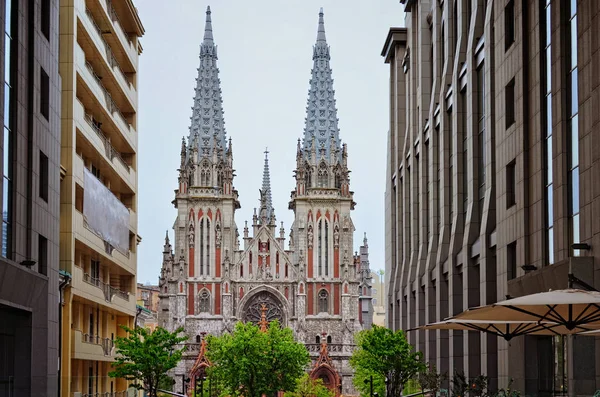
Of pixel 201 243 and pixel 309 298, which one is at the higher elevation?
pixel 201 243

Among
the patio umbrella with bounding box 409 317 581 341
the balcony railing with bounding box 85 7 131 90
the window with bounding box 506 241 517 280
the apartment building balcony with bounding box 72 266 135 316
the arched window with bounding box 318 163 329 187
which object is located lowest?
the patio umbrella with bounding box 409 317 581 341

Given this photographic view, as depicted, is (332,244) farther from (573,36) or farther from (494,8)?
(573,36)

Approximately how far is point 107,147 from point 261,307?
8817cm

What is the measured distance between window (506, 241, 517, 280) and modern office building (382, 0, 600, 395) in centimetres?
5

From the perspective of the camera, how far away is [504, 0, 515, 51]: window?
3847 cm

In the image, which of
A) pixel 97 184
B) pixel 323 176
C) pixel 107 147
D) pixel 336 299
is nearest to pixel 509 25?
pixel 97 184

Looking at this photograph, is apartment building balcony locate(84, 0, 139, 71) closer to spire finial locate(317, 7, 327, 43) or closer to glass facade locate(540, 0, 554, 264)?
glass facade locate(540, 0, 554, 264)

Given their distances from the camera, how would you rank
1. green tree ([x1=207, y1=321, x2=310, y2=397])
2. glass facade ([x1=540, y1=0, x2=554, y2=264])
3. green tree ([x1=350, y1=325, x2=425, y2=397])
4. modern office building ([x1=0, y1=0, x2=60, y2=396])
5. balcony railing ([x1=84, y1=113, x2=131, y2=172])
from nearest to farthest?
modern office building ([x1=0, y1=0, x2=60, y2=396]) < glass facade ([x1=540, y1=0, x2=554, y2=264]) < balcony railing ([x1=84, y1=113, x2=131, y2=172]) < green tree ([x1=350, y1=325, x2=425, y2=397]) < green tree ([x1=207, y1=321, x2=310, y2=397])

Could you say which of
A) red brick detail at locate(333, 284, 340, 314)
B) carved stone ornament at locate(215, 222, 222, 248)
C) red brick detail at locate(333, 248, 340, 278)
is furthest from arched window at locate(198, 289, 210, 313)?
red brick detail at locate(333, 248, 340, 278)

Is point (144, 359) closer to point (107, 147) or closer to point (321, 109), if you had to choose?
point (107, 147)

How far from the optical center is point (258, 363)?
96750 millimetres

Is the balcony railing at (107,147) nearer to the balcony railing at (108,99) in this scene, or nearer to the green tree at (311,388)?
the balcony railing at (108,99)

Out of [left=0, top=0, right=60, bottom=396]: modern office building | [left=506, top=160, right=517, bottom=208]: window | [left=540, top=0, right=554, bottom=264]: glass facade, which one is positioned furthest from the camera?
[left=506, top=160, right=517, bottom=208]: window

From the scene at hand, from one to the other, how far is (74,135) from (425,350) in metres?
24.3
